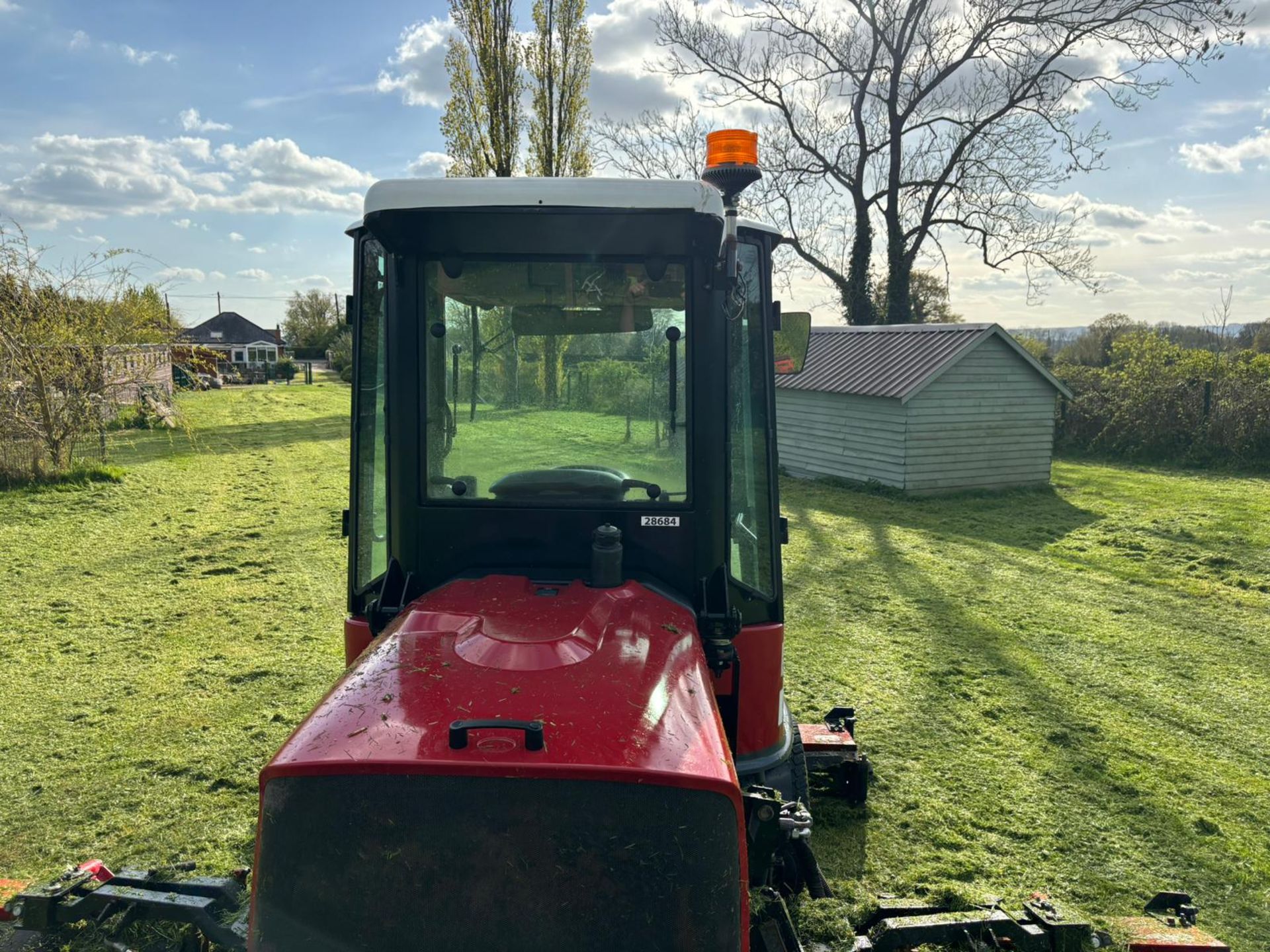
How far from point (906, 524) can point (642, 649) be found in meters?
9.88

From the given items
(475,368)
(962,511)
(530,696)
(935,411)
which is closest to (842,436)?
(935,411)

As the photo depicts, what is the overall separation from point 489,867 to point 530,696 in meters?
0.37

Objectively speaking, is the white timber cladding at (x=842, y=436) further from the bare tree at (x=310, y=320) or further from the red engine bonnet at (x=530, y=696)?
the bare tree at (x=310, y=320)

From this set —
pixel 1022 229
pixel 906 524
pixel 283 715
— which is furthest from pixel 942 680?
pixel 1022 229

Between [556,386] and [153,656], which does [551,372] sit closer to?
[556,386]

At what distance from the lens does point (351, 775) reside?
5.48ft

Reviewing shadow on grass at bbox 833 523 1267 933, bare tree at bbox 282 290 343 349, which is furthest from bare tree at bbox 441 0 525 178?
bare tree at bbox 282 290 343 349

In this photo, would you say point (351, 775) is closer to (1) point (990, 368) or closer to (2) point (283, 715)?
(2) point (283, 715)

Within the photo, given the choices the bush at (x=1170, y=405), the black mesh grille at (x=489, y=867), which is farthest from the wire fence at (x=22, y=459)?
the bush at (x=1170, y=405)

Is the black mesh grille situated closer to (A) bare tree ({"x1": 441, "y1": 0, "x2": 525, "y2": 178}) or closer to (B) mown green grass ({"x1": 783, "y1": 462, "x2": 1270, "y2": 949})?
(B) mown green grass ({"x1": 783, "y1": 462, "x2": 1270, "y2": 949})

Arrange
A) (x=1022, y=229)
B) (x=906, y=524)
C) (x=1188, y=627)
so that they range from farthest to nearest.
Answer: (x=1022, y=229)
(x=906, y=524)
(x=1188, y=627)

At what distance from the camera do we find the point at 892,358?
14.6 metres

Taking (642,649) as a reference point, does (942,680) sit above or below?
below

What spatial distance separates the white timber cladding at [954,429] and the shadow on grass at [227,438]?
10.2 meters
